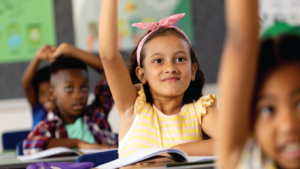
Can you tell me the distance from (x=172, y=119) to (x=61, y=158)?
0.46m

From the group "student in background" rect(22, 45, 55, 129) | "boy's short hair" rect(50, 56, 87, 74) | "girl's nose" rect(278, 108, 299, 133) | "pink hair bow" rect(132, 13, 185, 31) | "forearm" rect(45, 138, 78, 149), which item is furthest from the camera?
"student in background" rect(22, 45, 55, 129)

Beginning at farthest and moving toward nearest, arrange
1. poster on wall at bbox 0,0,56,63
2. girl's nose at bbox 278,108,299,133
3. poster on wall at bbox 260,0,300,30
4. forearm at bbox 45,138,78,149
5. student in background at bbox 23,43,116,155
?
poster on wall at bbox 260,0,300,30 < poster on wall at bbox 0,0,56,63 < student in background at bbox 23,43,116,155 < forearm at bbox 45,138,78,149 < girl's nose at bbox 278,108,299,133

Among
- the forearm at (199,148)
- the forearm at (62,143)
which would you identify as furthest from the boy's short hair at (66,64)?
the forearm at (199,148)

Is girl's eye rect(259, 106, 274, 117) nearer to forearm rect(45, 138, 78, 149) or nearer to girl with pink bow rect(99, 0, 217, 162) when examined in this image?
girl with pink bow rect(99, 0, 217, 162)

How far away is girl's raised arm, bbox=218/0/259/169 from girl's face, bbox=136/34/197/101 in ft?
2.29

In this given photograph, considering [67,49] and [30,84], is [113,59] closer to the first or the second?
[67,49]

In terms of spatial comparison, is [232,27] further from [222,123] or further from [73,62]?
[73,62]

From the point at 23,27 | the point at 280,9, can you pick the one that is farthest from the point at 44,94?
the point at 280,9

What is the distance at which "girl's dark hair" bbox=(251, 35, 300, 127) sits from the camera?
38 centimetres

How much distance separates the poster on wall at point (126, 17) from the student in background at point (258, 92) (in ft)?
8.26

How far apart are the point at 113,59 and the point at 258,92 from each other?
68 centimetres

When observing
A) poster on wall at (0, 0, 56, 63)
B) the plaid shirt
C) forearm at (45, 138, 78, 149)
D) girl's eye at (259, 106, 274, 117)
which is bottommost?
forearm at (45, 138, 78, 149)

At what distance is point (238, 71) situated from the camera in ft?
1.22

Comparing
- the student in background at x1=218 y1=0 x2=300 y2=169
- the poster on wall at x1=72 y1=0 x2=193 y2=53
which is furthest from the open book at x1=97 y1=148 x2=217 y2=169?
the poster on wall at x1=72 y1=0 x2=193 y2=53
